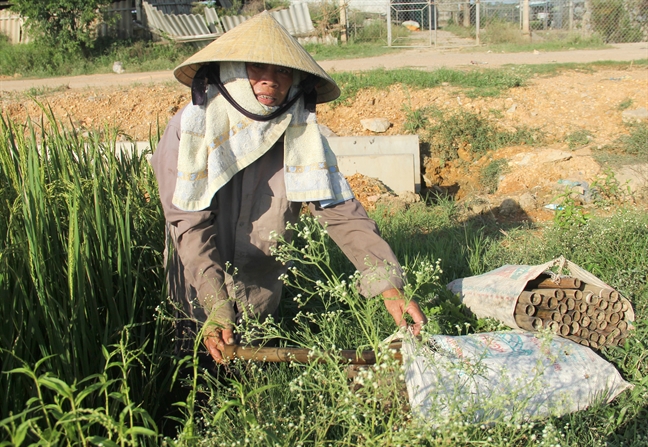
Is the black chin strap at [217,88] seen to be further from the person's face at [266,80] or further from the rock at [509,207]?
the rock at [509,207]

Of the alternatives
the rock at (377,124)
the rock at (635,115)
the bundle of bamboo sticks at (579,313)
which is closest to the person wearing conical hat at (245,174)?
the bundle of bamboo sticks at (579,313)

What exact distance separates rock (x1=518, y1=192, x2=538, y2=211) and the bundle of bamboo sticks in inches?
129

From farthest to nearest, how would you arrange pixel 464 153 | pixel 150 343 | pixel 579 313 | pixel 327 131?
1. pixel 327 131
2. pixel 464 153
3. pixel 579 313
4. pixel 150 343

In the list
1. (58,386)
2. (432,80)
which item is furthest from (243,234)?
(432,80)

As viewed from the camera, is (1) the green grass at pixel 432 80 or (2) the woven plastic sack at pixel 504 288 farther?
(1) the green grass at pixel 432 80

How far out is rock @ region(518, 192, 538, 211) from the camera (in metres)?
6.11

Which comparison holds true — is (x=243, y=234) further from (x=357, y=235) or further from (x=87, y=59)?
(x=87, y=59)

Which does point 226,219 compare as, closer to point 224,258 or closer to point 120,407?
point 224,258

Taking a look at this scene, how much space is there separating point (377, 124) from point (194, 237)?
257 inches

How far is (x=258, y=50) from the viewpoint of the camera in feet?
7.68

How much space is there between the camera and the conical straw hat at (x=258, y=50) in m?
2.33

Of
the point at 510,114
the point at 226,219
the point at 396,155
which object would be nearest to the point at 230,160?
the point at 226,219

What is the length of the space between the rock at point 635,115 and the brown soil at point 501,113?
8 cm

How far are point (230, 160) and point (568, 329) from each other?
1.67 metres
